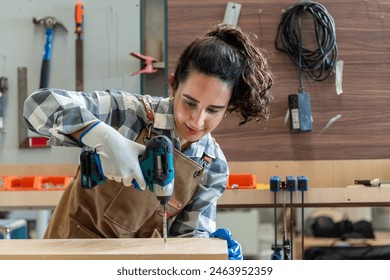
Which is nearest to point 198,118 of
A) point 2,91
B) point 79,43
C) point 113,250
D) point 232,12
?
point 113,250

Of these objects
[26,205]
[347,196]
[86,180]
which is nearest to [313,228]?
[347,196]

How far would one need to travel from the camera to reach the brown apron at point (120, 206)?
1.54 meters

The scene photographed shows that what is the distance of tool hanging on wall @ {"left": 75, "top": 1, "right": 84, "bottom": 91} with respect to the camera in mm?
2875

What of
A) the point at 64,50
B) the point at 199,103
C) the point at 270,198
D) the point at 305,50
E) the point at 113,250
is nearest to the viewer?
the point at 113,250

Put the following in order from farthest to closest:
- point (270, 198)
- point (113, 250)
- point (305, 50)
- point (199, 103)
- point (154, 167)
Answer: point (305, 50)
point (270, 198)
point (199, 103)
point (154, 167)
point (113, 250)

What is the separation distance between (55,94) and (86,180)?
0.25 m

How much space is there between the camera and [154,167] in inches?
48.6

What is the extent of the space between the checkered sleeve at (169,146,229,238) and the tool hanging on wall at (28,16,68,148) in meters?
1.52

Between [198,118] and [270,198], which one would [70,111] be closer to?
[198,118]

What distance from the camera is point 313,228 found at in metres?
3.14

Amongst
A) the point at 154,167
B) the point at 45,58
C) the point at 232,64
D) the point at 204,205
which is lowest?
the point at 204,205

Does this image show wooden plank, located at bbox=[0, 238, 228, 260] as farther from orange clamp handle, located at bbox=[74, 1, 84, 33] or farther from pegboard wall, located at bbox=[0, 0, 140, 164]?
orange clamp handle, located at bbox=[74, 1, 84, 33]

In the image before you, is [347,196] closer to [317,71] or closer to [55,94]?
[317,71]

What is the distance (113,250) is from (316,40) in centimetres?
204
